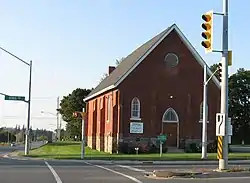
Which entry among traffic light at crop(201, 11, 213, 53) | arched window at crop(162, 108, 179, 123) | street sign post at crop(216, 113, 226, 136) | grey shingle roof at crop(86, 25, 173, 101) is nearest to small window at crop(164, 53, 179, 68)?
grey shingle roof at crop(86, 25, 173, 101)

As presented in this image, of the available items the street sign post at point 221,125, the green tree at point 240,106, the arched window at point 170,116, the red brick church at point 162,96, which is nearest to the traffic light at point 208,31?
the street sign post at point 221,125

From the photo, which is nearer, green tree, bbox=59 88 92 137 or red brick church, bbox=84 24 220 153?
red brick church, bbox=84 24 220 153

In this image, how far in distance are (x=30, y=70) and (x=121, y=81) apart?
10648mm

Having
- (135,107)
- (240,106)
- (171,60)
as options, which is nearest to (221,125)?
(135,107)

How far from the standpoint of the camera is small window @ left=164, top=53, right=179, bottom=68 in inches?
2148

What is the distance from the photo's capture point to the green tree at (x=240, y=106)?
89938mm

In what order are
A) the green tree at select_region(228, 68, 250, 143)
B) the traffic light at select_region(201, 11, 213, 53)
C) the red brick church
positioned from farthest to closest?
1. the green tree at select_region(228, 68, 250, 143)
2. the red brick church
3. the traffic light at select_region(201, 11, 213, 53)

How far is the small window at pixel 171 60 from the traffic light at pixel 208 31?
109 ft

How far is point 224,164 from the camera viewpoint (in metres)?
23.5

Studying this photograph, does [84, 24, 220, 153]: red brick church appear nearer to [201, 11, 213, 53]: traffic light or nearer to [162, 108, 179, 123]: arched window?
[162, 108, 179, 123]: arched window

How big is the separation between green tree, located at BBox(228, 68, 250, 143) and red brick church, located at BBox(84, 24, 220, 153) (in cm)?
3529

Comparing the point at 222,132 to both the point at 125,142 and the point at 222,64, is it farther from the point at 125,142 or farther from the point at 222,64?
the point at 125,142

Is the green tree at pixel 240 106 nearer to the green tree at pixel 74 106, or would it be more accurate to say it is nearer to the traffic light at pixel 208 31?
the green tree at pixel 74 106

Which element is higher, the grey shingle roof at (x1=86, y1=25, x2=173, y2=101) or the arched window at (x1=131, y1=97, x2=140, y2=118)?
the grey shingle roof at (x1=86, y1=25, x2=173, y2=101)
